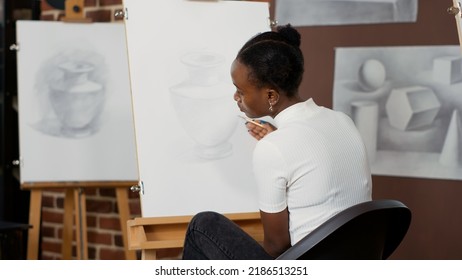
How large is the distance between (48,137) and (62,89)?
211mm

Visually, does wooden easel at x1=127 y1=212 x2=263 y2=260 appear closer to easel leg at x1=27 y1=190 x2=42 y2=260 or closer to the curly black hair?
the curly black hair

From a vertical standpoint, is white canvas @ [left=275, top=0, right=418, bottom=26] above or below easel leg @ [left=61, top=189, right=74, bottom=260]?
above

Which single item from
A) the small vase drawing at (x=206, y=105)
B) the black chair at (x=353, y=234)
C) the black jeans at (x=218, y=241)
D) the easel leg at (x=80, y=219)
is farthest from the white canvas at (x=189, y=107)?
the easel leg at (x=80, y=219)

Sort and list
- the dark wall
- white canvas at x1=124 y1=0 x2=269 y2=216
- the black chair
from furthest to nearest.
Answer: the dark wall → white canvas at x1=124 y1=0 x2=269 y2=216 → the black chair

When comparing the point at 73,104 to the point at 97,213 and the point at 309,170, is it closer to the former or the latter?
the point at 97,213

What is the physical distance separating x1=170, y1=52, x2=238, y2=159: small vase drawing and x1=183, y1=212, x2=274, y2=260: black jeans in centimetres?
49

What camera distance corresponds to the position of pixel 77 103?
10.8 feet

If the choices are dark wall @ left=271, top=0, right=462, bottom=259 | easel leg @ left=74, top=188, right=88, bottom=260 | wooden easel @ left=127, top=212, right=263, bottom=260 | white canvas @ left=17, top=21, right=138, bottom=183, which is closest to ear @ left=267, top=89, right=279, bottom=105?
wooden easel @ left=127, top=212, right=263, bottom=260

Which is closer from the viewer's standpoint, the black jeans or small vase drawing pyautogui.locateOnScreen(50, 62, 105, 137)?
the black jeans

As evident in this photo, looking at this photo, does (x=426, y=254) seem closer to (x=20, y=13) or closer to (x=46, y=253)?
(x=46, y=253)

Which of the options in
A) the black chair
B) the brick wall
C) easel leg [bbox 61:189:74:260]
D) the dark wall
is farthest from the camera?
the brick wall

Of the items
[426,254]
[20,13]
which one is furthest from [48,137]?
[426,254]

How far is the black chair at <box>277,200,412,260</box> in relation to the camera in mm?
1823

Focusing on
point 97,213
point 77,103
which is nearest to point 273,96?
point 77,103
